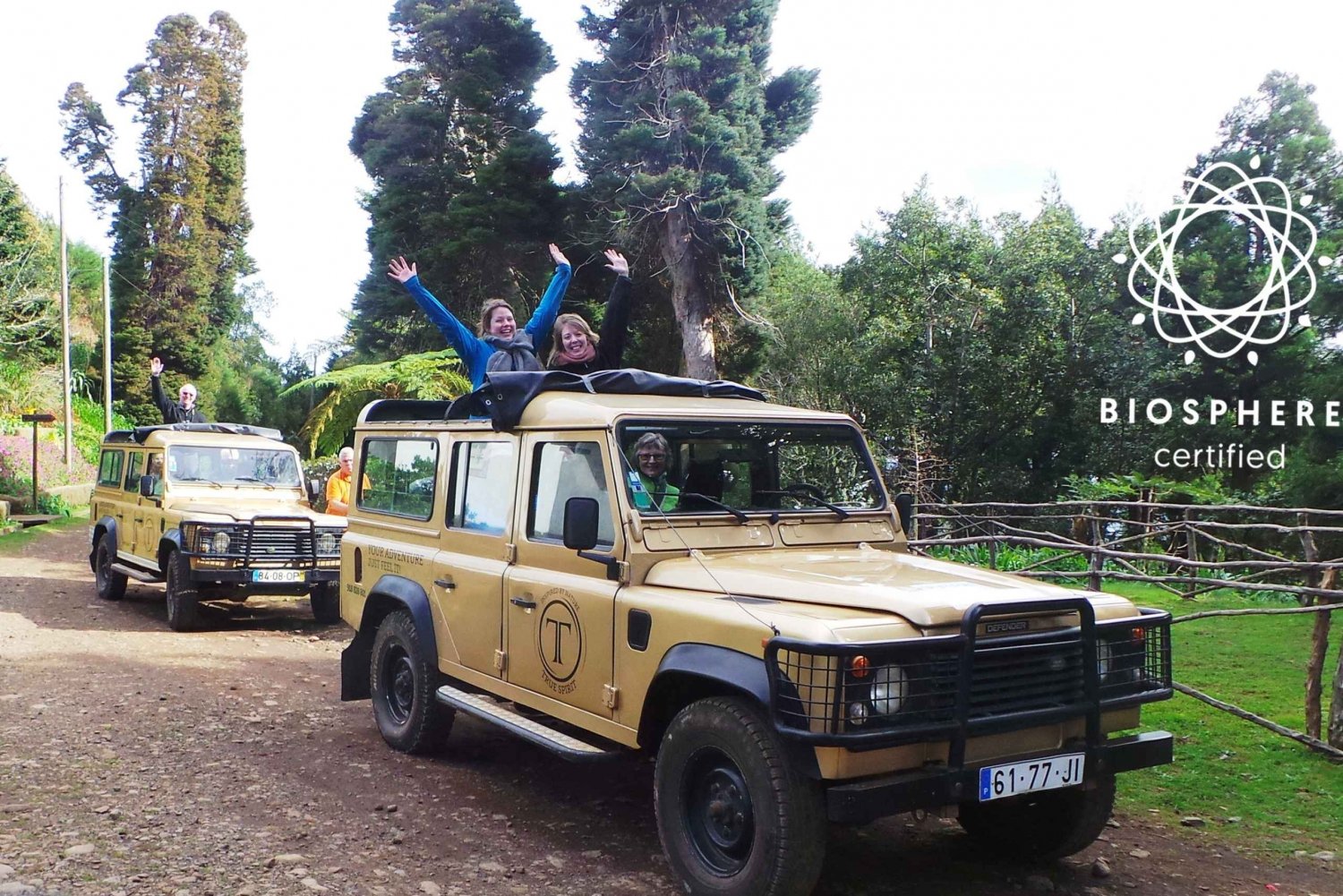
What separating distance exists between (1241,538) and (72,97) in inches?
1791

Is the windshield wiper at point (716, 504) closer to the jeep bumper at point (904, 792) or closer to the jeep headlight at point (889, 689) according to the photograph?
the jeep headlight at point (889, 689)

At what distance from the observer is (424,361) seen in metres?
22.5

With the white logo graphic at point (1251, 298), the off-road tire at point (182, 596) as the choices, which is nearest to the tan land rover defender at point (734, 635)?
the off-road tire at point (182, 596)

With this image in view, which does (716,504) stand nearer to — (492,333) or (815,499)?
(815,499)

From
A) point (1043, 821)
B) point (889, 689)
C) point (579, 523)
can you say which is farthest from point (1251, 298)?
point (889, 689)

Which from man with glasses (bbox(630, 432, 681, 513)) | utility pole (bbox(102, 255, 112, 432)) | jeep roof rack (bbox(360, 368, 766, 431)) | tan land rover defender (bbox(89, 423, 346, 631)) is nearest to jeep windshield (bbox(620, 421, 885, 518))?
man with glasses (bbox(630, 432, 681, 513))

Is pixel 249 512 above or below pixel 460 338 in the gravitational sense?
below

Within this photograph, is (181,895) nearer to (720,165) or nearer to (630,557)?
(630,557)

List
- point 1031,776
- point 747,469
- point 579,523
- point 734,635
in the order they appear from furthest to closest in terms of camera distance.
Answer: point 747,469, point 579,523, point 734,635, point 1031,776

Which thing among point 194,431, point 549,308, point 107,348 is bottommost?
point 194,431

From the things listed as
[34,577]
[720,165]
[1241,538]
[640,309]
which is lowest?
[34,577]

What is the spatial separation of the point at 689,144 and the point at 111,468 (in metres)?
12.7

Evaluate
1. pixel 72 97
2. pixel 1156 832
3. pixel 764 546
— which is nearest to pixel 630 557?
pixel 764 546

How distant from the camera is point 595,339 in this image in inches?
279
